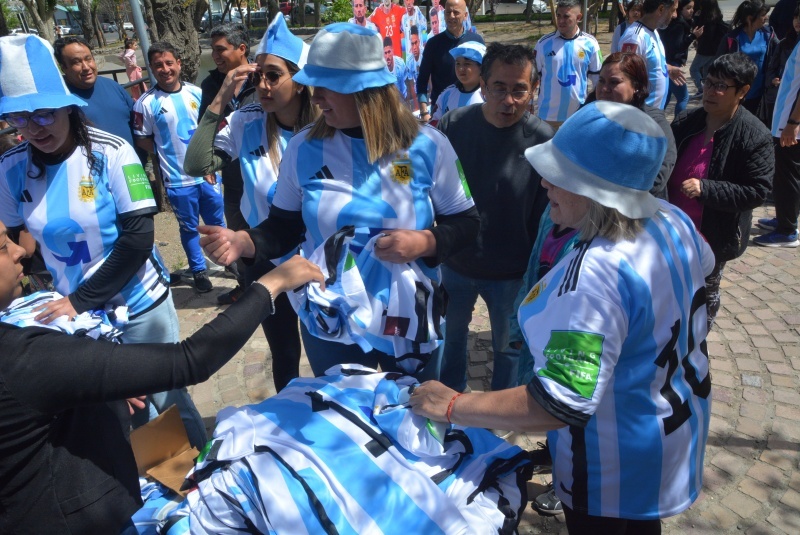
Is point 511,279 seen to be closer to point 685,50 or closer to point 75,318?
point 75,318

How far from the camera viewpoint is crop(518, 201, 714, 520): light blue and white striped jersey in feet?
5.25

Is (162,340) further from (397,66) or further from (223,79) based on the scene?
(397,66)

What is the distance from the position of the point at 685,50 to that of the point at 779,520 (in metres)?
8.63

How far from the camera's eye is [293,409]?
A: 79.4 inches

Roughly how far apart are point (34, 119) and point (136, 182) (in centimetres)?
46

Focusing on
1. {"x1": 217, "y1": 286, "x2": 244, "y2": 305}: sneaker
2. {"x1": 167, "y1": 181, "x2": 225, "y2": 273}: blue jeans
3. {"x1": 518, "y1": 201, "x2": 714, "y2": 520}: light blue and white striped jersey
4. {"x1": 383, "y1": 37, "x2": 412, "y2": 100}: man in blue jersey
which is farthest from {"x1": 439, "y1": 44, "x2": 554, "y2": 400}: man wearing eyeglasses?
{"x1": 383, "y1": 37, "x2": 412, "y2": 100}: man in blue jersey

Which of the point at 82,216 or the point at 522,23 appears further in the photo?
the point at 522,23

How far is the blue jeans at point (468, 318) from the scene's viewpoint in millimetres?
3299

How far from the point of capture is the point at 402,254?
2324mm

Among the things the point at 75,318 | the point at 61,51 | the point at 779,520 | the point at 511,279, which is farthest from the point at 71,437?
the point at 61,51

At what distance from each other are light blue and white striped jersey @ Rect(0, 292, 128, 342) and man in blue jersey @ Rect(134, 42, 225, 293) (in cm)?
304

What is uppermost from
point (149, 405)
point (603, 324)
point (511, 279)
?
point (603, 324)

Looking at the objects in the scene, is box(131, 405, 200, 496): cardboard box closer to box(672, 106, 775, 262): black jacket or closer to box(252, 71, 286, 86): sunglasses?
box(252, 71, 286, 86): sunglasses

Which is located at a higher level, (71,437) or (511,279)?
(71,437)
